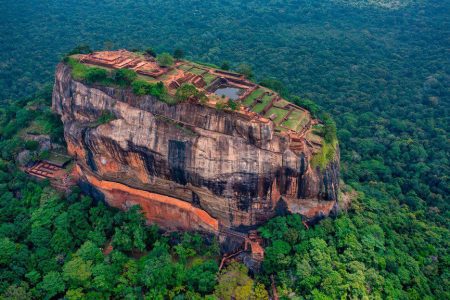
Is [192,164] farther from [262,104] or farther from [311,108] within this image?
[311,108]

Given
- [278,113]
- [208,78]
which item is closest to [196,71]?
[208,78]

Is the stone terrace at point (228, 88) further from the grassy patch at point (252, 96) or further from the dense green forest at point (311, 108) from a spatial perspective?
the dense green forest at point (311, 108)

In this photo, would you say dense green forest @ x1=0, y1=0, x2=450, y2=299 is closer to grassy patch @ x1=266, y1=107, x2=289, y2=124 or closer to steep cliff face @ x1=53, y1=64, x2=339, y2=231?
steep cliff face @ x1=53, y1=64, x2=339, y2=231

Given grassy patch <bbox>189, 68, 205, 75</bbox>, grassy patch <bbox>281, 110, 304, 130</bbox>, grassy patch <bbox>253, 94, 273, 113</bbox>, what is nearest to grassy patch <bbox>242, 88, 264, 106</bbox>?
grassy patch <bbox>253, 94, 273, 113</bbox>

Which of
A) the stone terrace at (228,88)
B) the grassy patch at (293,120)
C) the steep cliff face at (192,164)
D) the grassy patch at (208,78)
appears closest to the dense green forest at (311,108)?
the steep cliff face at (192,164)

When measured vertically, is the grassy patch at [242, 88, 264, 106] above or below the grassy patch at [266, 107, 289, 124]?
above

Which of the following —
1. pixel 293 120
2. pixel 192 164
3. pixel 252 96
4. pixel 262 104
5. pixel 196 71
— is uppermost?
pixel 196 71
